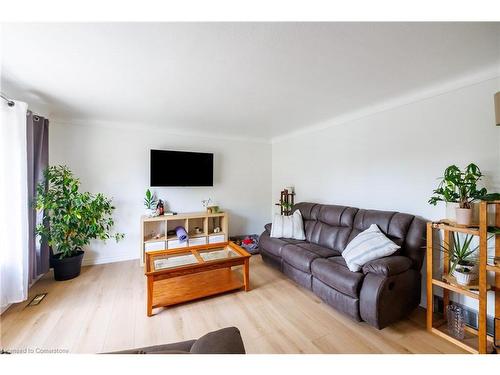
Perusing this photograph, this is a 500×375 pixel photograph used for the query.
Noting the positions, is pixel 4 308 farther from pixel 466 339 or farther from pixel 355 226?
pixel 466 339

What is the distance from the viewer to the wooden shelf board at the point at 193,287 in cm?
207

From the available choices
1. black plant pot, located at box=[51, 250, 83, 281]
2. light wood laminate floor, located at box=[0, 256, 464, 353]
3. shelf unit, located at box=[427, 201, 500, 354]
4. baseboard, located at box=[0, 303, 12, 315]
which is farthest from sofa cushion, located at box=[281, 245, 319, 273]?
baseboard, located at box=[0, 303, 12, 315]

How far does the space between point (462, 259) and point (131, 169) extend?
4.09 metres

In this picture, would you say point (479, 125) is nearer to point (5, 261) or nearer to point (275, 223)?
point (275, 223)

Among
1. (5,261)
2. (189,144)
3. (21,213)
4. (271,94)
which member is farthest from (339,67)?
(5,261)

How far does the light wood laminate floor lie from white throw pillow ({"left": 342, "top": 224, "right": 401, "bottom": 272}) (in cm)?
51

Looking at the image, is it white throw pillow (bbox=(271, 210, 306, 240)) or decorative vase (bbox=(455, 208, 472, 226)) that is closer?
decorative vase (bbox=(455, 208, 472, 226))

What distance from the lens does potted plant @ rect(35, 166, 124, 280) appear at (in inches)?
93.3

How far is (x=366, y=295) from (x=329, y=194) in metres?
1.75

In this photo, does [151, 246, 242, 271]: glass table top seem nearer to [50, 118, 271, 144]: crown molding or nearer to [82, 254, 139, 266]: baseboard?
[82, 254, 139, 266]: baseboard

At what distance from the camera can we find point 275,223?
300 cm

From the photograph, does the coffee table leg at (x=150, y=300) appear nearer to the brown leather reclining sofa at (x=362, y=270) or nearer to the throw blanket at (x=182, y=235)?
the throw blanket at (x=182, y=235)

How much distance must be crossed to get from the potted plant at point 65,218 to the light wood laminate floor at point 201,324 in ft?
1.04

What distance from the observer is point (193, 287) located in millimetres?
2258
